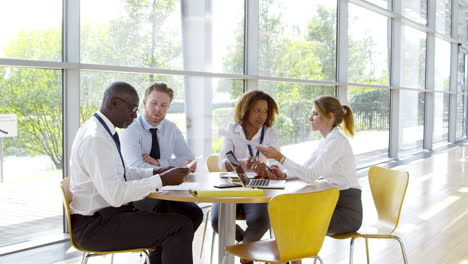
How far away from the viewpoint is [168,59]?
16.8 feet

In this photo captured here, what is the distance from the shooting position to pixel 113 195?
91.5 inches

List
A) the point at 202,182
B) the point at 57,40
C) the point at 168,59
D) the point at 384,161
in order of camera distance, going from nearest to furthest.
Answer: the point at 202,182
the point at 57,40
the point at 168,59
the point at 384,161

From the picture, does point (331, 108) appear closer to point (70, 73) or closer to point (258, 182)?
point (258, 182)

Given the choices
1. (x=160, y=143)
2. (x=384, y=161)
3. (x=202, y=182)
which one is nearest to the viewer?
(x=202, y=182)

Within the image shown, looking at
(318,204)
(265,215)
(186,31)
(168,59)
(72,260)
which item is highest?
(186,31)

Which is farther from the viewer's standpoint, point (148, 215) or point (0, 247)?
point (0, 247)

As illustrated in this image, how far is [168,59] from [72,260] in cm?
231

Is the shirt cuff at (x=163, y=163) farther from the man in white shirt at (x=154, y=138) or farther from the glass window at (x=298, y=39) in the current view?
the glass window at (x=298, y=39)

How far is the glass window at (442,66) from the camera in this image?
13383 millimetres

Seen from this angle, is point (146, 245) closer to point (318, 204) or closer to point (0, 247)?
point (318, 204)

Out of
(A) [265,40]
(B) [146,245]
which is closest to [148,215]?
Result: (B) [146,245]

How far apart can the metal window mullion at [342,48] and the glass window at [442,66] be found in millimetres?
6042

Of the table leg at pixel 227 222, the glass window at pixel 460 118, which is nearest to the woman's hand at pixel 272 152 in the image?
the table leg at pixel 227 222

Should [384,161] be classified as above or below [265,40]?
below
